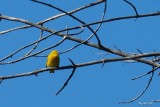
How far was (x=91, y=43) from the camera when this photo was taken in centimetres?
335

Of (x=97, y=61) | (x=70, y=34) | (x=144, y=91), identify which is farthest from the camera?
(x=144, y=91)

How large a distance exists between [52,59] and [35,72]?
4735mm

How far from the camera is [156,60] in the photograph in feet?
12.0

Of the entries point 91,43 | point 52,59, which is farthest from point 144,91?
point 52,59

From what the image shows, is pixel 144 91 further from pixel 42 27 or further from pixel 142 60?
pixel 42 27

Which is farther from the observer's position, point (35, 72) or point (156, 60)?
point (156, 60)

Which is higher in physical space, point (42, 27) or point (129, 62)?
point (42, 27)

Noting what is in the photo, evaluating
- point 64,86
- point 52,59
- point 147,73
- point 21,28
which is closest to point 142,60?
point 147,73

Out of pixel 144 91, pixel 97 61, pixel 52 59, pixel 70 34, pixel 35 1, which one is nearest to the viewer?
pixel 35 1

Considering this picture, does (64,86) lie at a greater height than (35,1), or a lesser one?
lesser

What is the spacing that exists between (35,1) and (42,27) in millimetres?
632

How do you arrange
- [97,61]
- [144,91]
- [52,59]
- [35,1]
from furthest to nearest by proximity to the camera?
1. [52,59]
2. [144,91]
3. [97,61]
4. [35,1]

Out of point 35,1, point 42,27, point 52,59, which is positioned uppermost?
point 35,1

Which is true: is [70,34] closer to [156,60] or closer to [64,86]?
[64,86]
